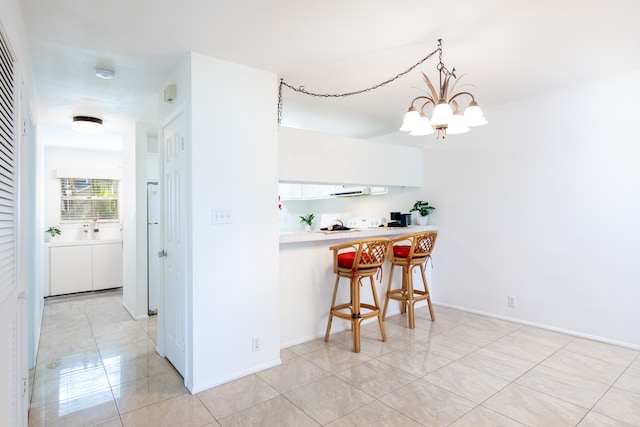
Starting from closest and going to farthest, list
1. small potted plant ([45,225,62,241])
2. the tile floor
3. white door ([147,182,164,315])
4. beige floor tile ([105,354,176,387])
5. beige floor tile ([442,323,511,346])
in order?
1. the tile floor
2. beige floor tile ([105,354,176,387])
3. beige floor tile ([442,323,511,346])
4. white door ([147,182,164,315])
5. small potted plant ([45,225,62,241])

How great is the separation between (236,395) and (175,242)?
1261 mm

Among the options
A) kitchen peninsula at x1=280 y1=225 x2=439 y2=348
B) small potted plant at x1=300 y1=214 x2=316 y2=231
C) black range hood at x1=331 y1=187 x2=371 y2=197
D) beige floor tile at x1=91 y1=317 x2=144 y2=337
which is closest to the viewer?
kitchen peninsula at x1=280 y1=225 x2=439 y2=348

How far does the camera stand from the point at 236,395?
7.95 ft

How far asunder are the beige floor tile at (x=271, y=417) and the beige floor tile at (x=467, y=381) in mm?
1008

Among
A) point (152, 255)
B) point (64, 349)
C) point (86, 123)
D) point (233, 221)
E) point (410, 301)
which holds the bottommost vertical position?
point (64, 349)

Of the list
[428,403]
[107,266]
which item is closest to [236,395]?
[428,403]

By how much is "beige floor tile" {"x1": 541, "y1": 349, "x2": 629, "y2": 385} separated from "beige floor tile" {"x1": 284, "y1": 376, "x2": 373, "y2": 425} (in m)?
1.63

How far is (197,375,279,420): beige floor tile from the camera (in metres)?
2.26

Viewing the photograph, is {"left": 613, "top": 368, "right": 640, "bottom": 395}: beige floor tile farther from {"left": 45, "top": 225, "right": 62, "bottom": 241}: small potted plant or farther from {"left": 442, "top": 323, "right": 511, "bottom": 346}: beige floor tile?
{"left": 45, "top": 225, "right": 62, "bottom": 241}: small potted plant

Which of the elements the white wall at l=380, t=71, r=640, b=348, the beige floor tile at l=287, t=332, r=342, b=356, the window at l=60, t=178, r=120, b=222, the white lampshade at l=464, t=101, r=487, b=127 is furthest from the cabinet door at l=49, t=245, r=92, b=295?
the white lampshade at l=464, t=101, r=487, b=127

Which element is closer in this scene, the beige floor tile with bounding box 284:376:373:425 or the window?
the beige floor tile with bounding box 284:376:373:425

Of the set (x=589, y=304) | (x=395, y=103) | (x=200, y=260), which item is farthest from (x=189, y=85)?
(x=589, y=304)

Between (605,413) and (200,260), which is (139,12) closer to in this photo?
(200,260)

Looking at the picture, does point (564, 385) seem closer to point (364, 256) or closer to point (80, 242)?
point (364, 256)
